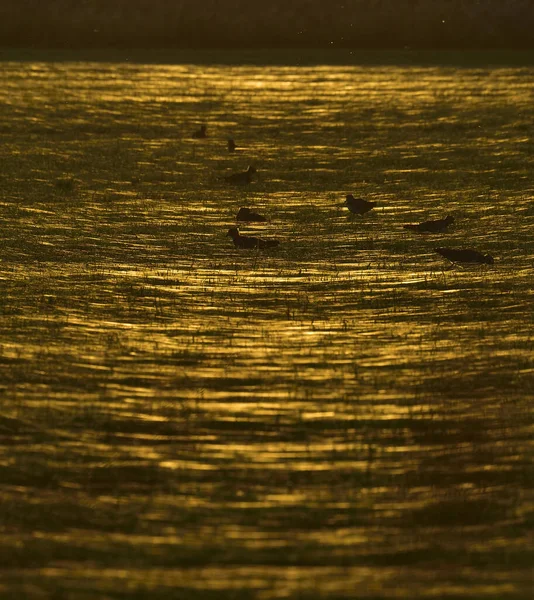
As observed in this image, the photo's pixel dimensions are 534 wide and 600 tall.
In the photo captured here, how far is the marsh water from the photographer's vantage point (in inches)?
230

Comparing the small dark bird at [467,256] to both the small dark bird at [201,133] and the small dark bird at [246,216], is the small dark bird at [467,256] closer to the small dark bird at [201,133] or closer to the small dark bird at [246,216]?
the small dark bird at [246,216]

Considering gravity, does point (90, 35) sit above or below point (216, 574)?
above

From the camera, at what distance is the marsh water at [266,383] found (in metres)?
5.84

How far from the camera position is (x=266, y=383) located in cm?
830

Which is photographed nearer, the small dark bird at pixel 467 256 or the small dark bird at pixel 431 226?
the small dark bird at pixel 467 256

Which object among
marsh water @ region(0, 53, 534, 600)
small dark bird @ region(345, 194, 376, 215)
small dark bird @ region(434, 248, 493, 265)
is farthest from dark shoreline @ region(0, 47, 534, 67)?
small dark bird @ region(434, 248, 493, 265)

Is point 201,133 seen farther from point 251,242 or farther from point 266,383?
point 266,383

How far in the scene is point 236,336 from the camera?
31.0 ft

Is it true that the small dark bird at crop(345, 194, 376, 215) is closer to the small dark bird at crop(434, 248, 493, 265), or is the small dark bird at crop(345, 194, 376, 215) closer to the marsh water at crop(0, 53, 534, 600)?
the marsh water at crop(0, 53, 534, 600)

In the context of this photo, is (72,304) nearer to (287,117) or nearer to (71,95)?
(287,117)

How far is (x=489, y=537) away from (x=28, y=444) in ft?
8.81

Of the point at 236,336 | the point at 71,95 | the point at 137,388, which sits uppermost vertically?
the point at 71,95

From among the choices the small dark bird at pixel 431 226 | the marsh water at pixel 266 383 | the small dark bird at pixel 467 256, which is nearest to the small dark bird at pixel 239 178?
the marsh water at pixel 266 383

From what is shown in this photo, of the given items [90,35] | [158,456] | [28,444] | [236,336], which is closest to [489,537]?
[158,456]
